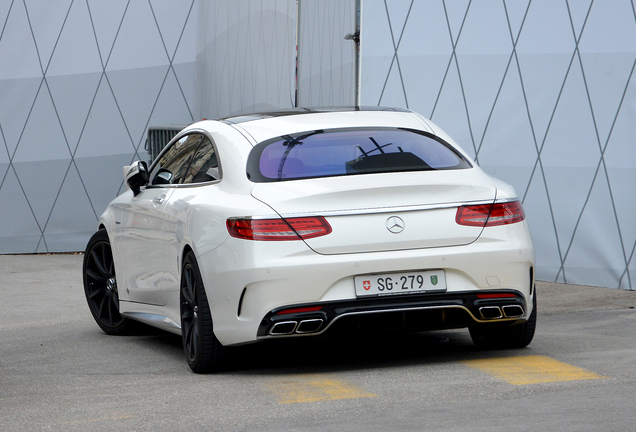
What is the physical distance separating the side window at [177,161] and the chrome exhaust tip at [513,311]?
85.5 inches

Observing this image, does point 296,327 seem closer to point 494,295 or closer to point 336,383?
point 336,383

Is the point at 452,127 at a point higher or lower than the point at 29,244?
higher

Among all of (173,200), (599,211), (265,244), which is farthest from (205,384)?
(599,211)

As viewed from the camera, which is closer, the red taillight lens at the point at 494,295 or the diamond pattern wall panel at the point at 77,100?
the red taillight lens at the point at 494,295

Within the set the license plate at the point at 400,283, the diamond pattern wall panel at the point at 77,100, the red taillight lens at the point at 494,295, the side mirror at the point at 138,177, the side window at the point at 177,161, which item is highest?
the side window at the point at 177,161

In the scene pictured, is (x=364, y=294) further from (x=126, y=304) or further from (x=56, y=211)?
(x=56, y=211)

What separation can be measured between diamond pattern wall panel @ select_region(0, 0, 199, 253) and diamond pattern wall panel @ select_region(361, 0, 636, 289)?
6727mm

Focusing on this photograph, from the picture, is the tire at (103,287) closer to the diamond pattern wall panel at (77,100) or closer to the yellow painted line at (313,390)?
the yellow painted line at (313,390)

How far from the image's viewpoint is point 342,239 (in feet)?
15.9

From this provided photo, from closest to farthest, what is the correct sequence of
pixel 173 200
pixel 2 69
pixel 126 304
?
pixel 173 200 < pixel 126 304 < pixel 2 69

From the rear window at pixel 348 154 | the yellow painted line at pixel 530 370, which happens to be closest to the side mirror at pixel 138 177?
the rear window at pixel 348 154

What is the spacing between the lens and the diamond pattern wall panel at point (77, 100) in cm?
1605

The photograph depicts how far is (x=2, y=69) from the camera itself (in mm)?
15977

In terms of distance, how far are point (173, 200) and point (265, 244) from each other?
119 centimetres
